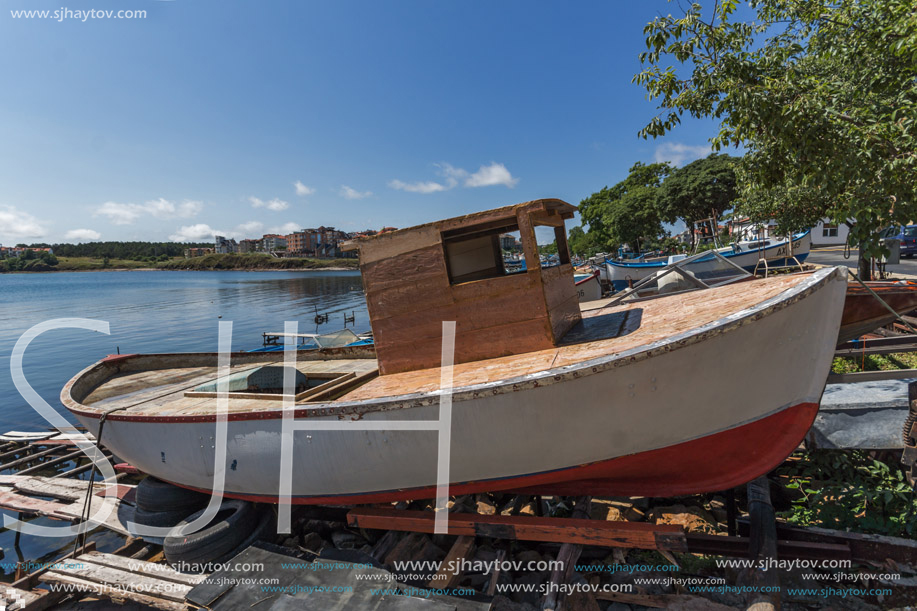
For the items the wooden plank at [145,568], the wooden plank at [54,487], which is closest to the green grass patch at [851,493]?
the wooden plank at [145,568]

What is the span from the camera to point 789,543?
3.77 m

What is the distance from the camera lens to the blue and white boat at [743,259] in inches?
732

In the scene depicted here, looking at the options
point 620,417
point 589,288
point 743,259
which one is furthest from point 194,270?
point 620,417

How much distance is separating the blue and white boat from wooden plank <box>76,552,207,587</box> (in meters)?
17.0

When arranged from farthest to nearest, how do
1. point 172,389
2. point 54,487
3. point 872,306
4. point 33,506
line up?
point 54,487 < point 172,389 < point 33,506 < point 872,306

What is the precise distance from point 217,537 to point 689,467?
17.4ft

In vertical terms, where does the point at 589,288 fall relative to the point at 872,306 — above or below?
above

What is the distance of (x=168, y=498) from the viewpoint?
555 centimetres

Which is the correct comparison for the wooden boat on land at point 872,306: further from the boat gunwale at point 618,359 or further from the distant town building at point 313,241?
the distant town building at point 313,241

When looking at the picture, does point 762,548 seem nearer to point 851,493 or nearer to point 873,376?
point 851,493

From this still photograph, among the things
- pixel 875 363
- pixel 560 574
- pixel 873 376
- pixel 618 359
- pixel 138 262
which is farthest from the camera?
pixel 138 262

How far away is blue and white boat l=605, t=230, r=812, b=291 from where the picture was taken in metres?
18.6

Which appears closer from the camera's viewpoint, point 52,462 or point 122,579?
point 122,579

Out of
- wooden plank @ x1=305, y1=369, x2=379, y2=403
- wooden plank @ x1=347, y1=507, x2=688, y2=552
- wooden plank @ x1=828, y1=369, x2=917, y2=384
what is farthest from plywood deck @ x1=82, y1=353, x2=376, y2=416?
wooden plank @ x1=828, y1=369, x2=917, y2=384
